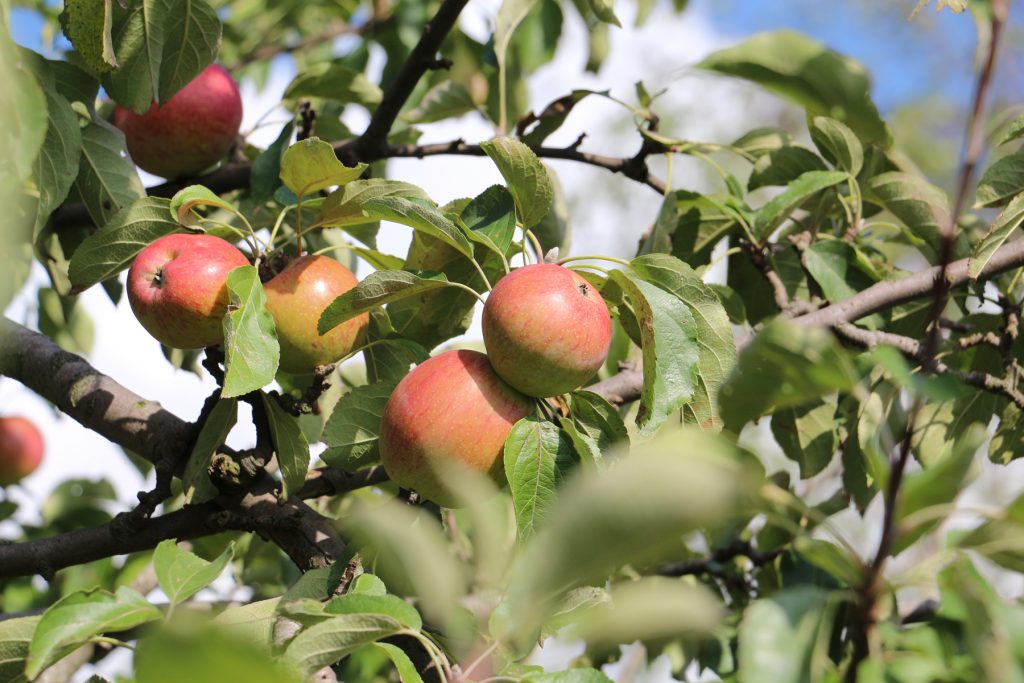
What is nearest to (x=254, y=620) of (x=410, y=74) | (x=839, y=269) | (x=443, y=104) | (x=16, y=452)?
(x=410, y=74)

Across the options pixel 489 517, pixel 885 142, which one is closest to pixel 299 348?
pixel 489 517

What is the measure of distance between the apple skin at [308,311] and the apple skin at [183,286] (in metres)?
0.06

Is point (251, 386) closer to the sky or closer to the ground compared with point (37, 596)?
closer to the sky

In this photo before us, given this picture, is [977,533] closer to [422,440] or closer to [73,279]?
[422,440]

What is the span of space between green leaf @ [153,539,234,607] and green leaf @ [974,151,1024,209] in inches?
44.0

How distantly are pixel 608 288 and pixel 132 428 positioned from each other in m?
0.74

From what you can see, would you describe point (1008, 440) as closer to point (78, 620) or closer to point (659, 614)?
point (659, 614)

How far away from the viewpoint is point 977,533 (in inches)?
26.8

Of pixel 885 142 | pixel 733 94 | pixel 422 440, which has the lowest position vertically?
pixel 733 94

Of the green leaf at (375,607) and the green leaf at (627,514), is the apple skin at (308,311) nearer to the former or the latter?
the green leaf at (375,607)

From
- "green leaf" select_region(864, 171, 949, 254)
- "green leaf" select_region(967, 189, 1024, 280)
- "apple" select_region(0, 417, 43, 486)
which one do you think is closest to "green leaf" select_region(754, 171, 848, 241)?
"green leaf" select_region(864, 171, 949, 254)

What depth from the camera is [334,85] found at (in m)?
1.91

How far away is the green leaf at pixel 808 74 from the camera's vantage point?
1.49 metres

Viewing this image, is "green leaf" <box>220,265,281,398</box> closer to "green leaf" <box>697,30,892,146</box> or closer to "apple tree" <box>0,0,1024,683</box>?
"apple tree" <box>0,0,1024,683</box>
